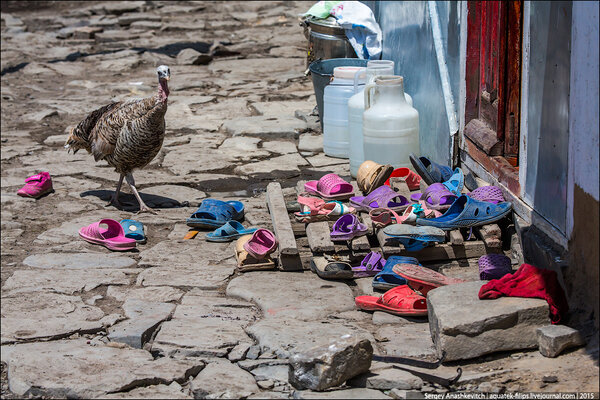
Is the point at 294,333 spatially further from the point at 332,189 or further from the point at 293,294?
the point at 332,189

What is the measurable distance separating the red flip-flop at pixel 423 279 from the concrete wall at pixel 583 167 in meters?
0.69

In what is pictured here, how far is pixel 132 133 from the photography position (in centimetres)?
606

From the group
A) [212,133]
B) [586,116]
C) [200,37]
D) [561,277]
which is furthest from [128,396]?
[200,37]

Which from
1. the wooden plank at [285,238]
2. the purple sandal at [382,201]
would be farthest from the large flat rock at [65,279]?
the purple sandal at [382,201]

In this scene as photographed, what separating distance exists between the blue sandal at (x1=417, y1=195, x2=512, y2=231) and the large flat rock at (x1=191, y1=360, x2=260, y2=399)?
1.64 m

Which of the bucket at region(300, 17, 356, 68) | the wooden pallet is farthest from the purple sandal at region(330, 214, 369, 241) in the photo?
the bucket at region(300, 17, 356, 68)

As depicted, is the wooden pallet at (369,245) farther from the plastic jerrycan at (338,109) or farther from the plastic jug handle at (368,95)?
the plastic jerrycan at (338,109)

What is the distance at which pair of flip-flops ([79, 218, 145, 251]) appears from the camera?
209 inches

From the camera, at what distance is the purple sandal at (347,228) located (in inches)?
181

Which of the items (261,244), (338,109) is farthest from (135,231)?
(338,109)

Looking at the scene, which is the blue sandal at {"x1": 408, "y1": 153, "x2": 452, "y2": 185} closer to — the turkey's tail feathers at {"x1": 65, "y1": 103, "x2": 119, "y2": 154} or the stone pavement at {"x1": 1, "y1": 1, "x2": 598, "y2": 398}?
the stone pavement at {"x1": 1, "y1": 1, "x2": 598, "y2": 398}

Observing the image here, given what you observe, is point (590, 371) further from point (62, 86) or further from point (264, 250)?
point (62, 86)

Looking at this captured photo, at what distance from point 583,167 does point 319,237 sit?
5.93 ft

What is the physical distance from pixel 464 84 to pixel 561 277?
Answer: 2112 millimetres
